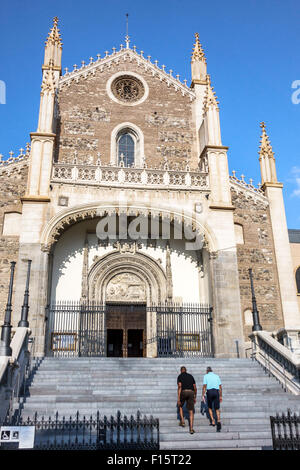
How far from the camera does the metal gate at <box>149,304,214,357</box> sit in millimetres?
18531

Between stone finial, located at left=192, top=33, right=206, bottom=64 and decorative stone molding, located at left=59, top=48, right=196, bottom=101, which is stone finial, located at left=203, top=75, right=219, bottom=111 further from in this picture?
stone finial, located at left=192, top=33, right=206, bottom=64

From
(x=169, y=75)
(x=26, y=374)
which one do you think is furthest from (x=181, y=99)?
(x=26, y=374)

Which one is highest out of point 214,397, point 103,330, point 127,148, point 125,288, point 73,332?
point 127,148

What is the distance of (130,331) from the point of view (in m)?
21.0

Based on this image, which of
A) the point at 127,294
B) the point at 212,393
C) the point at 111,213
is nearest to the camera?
the point at 212,393

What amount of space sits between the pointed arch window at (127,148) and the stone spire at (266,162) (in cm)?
697

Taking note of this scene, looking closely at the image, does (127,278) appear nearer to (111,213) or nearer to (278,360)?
(111,213)

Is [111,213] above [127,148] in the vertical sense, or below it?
below

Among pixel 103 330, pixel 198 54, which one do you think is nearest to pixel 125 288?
pixel 103 330

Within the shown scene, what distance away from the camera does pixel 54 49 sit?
26.0 metres

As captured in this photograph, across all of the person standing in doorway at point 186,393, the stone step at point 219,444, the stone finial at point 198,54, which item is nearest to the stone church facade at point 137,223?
the stone finial at point 198,54

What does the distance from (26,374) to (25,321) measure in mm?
2234

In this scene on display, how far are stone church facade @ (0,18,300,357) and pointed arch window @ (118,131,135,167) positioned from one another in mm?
69

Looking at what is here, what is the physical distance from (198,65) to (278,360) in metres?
19.5
